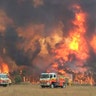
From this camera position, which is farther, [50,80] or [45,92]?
[50,80]

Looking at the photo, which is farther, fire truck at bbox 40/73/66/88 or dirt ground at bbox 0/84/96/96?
fire truck at bbox 40/73/66/88

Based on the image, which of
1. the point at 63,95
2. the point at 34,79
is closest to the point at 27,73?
the point at 34,79

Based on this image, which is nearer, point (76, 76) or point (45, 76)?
point (45, 76)

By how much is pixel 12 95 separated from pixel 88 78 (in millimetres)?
81542

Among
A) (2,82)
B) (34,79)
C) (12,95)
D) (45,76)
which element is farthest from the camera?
(34,79)

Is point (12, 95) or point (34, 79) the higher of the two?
point (34, 79)

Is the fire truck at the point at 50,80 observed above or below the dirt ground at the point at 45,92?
above

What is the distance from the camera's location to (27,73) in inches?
5310

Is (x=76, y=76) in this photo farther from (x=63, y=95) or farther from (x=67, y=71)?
(x=63, y=95)

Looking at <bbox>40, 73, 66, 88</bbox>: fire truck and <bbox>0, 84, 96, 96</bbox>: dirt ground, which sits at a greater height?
<bbox>40, 73, 66, 88</bbox>: fire truck

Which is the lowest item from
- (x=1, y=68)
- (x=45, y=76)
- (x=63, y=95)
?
(x=63, y=95)

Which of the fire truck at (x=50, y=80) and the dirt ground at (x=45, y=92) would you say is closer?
the dirt ground at (x=45, y=92)

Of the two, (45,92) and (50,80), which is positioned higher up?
(50,80)

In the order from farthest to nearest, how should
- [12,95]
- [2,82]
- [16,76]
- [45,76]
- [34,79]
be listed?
[34,79] < [16,76] < [2,82] < [45,76] < [12,95]
